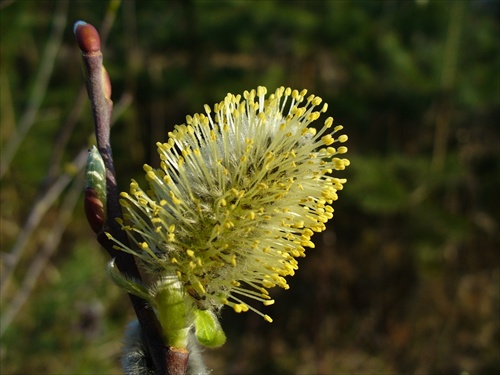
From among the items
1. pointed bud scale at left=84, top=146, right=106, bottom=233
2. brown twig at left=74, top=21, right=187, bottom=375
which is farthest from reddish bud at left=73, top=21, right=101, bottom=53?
pointed bud scale at left=84, top=146, right=106, bottom=233

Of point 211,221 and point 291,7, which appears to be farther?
point 291,7

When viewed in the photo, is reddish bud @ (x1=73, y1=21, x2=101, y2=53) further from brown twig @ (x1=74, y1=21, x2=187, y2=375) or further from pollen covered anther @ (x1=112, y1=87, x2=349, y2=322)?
pollen covered anther @ (x1=112, y1=87, x2=349, y2=322)

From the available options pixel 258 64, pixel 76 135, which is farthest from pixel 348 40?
pixel 76 135

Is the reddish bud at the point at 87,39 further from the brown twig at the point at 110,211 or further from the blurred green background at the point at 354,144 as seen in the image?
the blurred green background at the point at 354,144

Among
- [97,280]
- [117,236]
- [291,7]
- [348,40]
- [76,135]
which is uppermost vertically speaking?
[291,7]

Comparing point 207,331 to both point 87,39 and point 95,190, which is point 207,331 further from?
point 87,39

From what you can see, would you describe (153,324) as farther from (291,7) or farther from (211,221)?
(291,7)

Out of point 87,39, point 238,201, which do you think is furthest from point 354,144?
point 87,39
